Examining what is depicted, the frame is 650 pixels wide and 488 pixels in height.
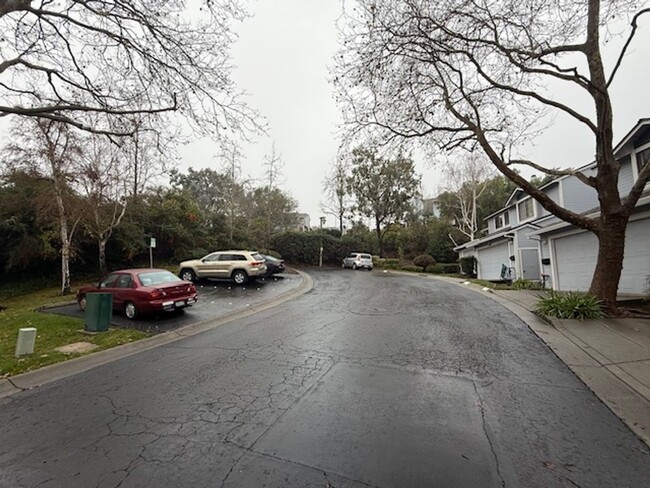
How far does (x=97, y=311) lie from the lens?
25.9 ft

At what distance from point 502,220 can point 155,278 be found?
99.1ft

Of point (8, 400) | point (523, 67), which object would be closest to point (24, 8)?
point (8, 400)

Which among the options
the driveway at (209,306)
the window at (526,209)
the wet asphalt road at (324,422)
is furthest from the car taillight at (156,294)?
the window at (526,209)

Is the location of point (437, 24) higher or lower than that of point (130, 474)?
higher

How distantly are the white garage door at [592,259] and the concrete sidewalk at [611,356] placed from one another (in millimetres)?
4894

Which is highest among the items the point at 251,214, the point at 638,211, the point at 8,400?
the point at 251,214

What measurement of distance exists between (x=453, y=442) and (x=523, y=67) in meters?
10.1

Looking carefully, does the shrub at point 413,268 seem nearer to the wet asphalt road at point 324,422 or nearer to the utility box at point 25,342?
the wet asphalt road at point 324,422

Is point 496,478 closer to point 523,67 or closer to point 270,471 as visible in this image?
point 270,471

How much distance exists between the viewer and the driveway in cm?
902

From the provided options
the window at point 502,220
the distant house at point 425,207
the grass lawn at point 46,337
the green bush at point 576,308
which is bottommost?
the grass lawn at point 46,337

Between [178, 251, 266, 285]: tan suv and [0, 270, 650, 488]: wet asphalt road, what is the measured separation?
10770 mm

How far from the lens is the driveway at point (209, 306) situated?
9023mm

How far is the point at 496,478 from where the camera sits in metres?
2.58
